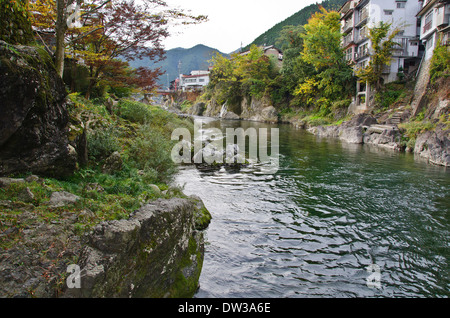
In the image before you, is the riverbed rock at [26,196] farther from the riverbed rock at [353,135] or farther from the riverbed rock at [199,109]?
the riverbed rock at [199,109]

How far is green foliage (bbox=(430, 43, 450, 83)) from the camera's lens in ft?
82.1

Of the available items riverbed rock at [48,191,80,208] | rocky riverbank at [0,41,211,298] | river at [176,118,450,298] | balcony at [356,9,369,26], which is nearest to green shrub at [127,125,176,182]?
river at [176,118,450,298]

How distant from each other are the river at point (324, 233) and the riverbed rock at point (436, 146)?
2.13 m

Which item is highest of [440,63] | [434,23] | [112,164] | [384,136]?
[434,23]

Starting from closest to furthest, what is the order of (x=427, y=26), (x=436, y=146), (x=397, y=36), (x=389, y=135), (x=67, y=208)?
(x=67, y=208) → (x=436, y=146) → (x=389, y=135) → (x=427, y=26) → (x=397, y=36)

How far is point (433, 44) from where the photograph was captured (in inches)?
1152

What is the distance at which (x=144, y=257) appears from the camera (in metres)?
4.55

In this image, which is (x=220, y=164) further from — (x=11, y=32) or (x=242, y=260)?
(x=11, y=32)

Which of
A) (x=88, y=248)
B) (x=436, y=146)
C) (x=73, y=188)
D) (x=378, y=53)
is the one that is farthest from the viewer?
(x=378, y=53)

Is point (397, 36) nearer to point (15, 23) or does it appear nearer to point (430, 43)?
point (430, 43)

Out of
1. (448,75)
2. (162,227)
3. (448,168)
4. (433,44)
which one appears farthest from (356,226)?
(433,44)

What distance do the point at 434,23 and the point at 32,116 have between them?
1420 inches

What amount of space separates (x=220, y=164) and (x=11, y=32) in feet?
36.5

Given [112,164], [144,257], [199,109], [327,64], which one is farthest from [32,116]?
[199,109]
